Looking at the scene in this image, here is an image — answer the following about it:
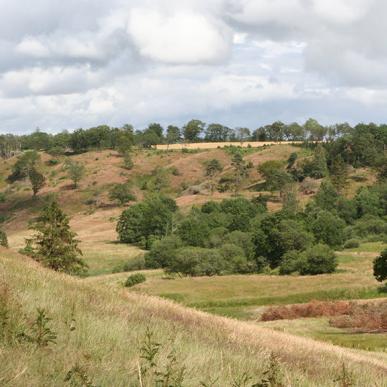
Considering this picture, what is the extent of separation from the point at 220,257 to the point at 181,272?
6.42 meters

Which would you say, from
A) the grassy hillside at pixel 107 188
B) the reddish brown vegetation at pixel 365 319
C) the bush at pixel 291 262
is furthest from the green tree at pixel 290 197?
the reddish brown vegetation at pixel 365 319

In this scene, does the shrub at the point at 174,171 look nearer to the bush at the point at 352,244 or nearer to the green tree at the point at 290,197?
the green tree at the point at 290,197

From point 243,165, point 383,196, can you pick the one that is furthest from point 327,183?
point 243,165

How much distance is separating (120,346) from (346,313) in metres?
49.2

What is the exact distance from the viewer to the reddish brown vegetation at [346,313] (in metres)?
48.9

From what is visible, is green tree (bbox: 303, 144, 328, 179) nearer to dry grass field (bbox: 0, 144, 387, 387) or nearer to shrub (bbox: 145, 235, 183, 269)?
dry grass field (bbox: 0, 144, 387, 387)

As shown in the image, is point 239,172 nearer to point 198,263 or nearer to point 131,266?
point 131,266

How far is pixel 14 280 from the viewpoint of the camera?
13.4 meters

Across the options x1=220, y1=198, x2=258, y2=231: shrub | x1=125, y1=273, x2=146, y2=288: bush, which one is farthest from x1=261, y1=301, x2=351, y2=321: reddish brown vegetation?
x1=220, y1=198, x2=258, y2=231: shrub

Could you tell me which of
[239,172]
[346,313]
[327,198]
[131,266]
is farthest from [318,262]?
[239,172]

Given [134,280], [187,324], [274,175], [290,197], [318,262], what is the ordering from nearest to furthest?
[187,324], [134,280], [318,262], [290,197], [274,175]

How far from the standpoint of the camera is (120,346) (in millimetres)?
9484

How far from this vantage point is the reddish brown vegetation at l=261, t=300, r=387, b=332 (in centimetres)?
4894

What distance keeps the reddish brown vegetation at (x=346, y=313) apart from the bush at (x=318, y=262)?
84.4 ft
